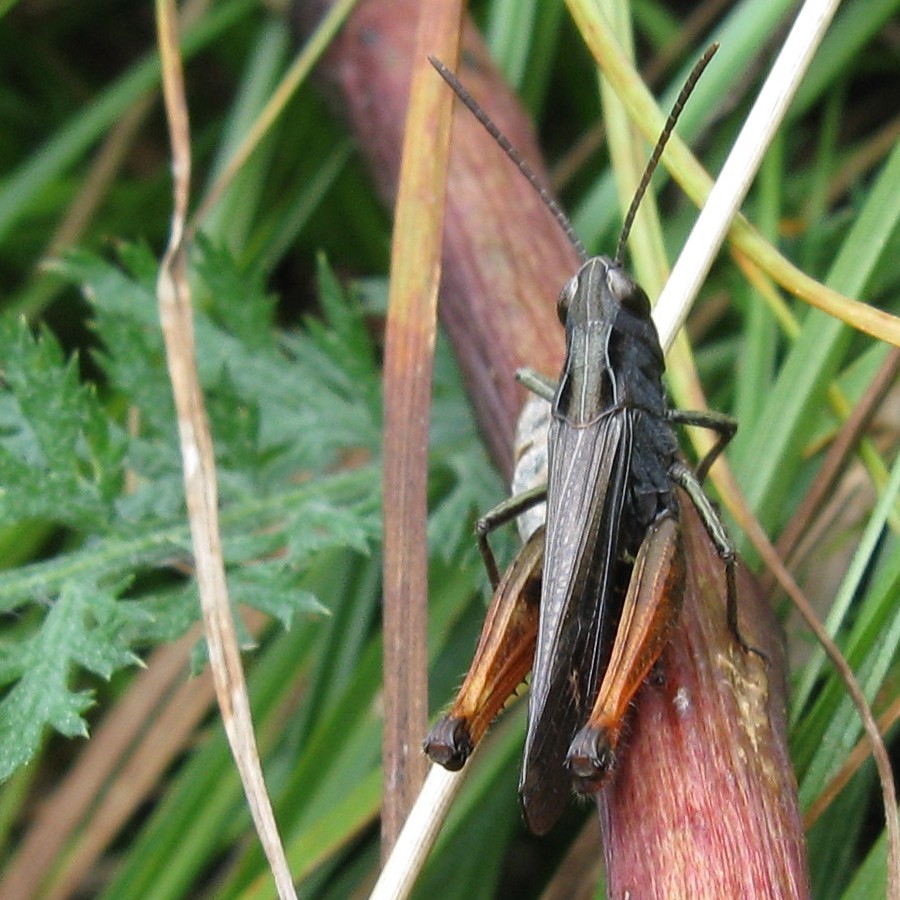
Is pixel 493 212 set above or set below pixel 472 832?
above

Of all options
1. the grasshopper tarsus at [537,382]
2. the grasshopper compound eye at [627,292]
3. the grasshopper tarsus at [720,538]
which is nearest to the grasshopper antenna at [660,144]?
the grasshopper compound eye at [627,292]

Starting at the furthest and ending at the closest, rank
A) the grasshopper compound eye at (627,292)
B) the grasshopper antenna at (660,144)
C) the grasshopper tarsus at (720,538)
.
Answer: the grasshopper compound eye at (627,292) → the grasshopper antenna at (660,144) → the grasshopper tarsus at (720,538)

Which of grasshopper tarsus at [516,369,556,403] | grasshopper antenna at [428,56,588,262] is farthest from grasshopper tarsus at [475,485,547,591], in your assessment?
grasshopper antenna at [428,56,588,262]

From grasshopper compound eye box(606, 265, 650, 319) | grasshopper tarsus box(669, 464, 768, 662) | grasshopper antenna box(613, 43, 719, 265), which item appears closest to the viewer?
grasshopper tarsus box(669, 464, 768, 662)

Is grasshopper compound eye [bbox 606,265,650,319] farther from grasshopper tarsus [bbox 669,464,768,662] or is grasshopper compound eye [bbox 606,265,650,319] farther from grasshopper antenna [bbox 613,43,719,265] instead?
grasshopper tarsus [bbox 669,464,768,662]

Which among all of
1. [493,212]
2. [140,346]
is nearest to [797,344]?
[493,212]

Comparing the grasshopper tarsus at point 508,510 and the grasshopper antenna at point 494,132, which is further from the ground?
the grasshopper antenna at point 494,132

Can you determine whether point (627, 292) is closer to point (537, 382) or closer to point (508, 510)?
point (537, 382)

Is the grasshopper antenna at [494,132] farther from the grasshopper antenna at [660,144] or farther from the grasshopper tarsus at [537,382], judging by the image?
the grasshopper tarsus at [537,382]

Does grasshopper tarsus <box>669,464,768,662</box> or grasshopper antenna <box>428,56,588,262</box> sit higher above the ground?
grasshopper antenna <box>428,56,588,262</box>

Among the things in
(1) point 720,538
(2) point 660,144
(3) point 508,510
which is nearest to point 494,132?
(2) point 660,144

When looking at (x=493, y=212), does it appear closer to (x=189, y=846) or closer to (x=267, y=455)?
(x=267, y=455)
